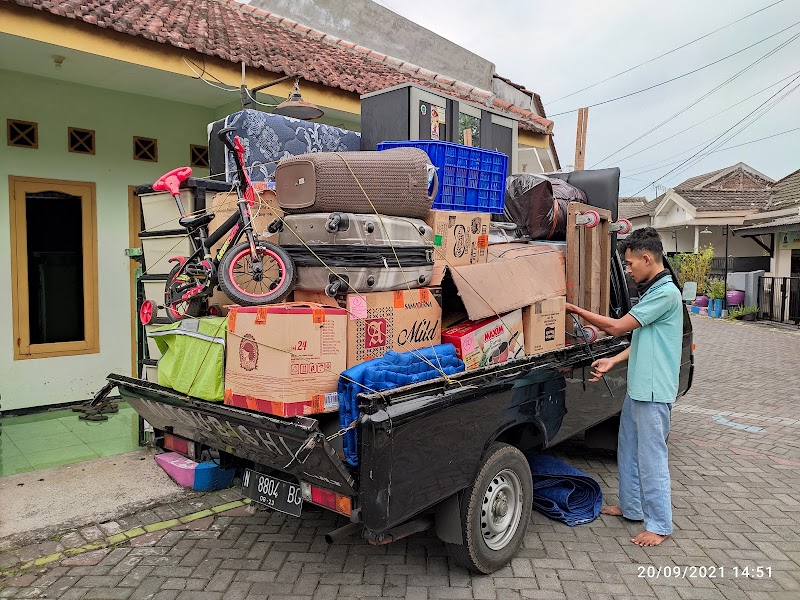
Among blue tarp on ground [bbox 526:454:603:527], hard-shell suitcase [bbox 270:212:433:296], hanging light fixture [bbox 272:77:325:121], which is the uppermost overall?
hanging light fixture [bbox 272:77:325:121]

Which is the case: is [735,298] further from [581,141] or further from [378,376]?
[378,376]

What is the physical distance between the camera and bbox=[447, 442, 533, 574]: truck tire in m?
3.04

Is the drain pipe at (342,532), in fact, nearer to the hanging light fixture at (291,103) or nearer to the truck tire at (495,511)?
the truck tire at (495,511)

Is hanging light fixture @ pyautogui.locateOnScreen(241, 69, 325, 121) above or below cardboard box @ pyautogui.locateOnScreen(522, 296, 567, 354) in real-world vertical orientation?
above

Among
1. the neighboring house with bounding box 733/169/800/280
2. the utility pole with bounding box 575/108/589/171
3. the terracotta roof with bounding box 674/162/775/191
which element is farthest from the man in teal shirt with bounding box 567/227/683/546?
Answer: the terracotta roof with bounding box 674/162/775/191

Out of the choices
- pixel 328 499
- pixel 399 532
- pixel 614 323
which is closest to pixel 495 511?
pixel 399 532

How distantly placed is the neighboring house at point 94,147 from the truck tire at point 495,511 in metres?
4.59

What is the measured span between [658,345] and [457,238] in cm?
148

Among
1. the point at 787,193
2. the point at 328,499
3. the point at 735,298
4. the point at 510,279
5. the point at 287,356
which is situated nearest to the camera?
the point at 287,356

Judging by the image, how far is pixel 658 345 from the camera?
3814 millimetres

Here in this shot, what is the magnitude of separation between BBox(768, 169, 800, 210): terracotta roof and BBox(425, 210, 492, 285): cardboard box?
18075 millimetres

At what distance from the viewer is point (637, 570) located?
11.1 feet

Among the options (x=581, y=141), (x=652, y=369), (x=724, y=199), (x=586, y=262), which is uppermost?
(x=724, y=199)

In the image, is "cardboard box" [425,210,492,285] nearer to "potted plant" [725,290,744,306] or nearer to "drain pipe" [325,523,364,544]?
"drain pipe" [325,523,364,544]
